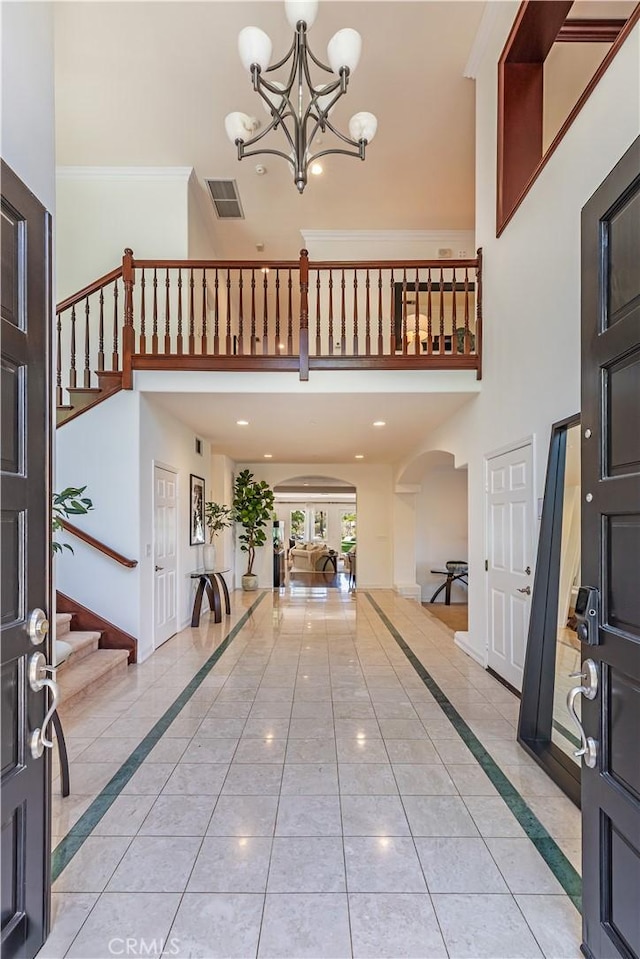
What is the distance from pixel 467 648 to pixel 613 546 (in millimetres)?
4276

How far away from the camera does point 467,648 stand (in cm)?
538

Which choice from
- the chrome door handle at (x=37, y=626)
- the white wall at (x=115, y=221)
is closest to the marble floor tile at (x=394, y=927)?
the chrome door handle at (x=37, y=626)

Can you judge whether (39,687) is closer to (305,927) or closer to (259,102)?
(305,927)

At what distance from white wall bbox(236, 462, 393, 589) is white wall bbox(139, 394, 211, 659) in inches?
115

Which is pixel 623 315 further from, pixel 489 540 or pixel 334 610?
pixel 334 610

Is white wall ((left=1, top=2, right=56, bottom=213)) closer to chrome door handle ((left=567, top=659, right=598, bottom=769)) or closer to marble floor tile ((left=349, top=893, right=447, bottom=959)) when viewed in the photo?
chrome door handle ((left=567, top=659, right=598, bottom=769))

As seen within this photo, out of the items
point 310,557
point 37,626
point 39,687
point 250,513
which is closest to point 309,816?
point 39,687

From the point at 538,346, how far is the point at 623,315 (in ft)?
7.80

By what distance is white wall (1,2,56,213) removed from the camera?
166 centimetres

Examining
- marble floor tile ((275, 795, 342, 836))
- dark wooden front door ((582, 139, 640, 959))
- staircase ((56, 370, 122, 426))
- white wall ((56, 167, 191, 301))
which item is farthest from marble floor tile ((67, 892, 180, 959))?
white wall ((56, 167, 191, 301))

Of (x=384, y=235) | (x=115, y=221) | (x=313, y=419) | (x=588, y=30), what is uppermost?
(x=384, y=235)

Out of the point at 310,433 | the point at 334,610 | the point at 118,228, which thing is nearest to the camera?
the point at 118,228

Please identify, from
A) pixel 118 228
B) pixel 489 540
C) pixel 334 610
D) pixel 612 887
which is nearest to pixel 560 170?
pixel 489 540

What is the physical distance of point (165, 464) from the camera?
19.3 ft
